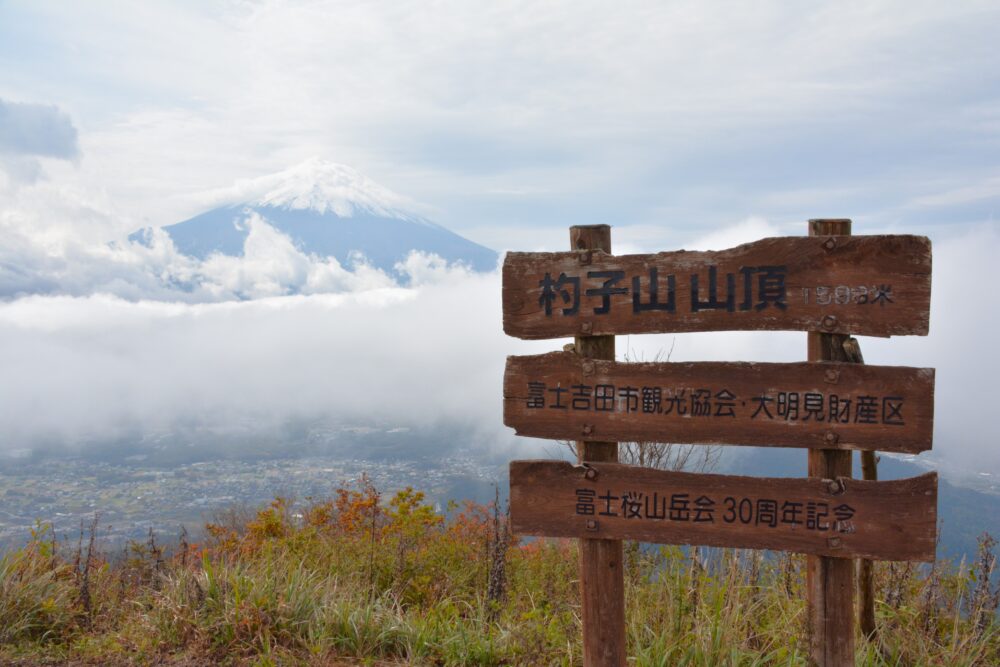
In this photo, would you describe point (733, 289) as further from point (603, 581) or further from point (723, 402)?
point (603, 581)

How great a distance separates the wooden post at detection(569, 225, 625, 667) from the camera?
4.47 m

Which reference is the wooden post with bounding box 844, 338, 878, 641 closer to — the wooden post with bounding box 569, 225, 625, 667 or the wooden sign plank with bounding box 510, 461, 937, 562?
the wooden sign plank with bounding box 510, 461, 937, 562

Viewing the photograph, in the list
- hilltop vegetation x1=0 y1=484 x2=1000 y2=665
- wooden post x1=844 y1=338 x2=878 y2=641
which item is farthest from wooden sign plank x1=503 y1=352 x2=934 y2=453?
hilltop vegetation x1=0 y1=484 x2=1000 y2=665

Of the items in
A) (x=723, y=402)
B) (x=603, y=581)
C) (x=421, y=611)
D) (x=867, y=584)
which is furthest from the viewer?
(x=421, y=611)

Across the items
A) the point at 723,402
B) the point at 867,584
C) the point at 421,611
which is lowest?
the point at 421,611

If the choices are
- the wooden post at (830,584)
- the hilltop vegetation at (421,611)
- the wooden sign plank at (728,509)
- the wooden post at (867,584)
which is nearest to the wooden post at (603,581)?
the wooden sign plank at (728,509)

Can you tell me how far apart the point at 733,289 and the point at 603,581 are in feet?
6.44

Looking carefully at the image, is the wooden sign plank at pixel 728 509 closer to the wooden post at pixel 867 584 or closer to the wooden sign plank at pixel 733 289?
the wooden post at pixel 867 584

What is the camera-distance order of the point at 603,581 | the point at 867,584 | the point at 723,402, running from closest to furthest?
the point at 723,402 < the point at 603,581 < the point at 867,584

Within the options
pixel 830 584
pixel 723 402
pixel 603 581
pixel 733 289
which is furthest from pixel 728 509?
pixel 733 289

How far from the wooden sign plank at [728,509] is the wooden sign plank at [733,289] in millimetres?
858

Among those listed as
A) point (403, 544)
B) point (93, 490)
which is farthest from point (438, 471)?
point (403, 544)

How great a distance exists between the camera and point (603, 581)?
14.8ft

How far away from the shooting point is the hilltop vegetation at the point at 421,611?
4.87 meters
